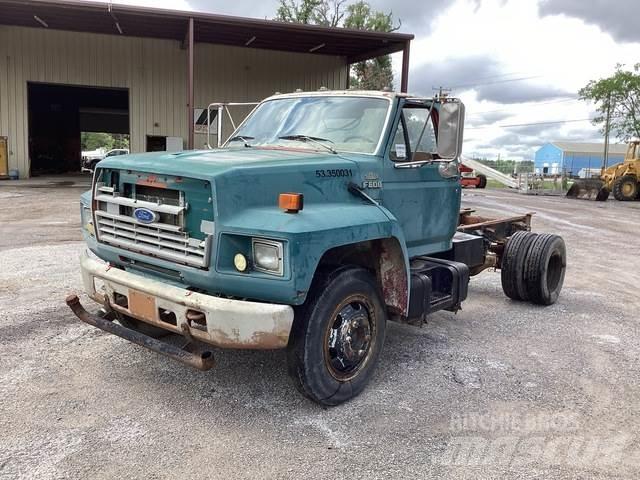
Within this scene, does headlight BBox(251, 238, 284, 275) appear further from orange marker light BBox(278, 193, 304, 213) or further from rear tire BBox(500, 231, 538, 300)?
rear tire BBox(500, 231, 538, 300)

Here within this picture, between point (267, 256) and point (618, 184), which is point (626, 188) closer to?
point (618, 184)

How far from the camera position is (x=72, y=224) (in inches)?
492

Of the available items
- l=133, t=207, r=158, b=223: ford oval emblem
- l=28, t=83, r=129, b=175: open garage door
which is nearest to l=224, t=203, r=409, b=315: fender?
l=133, t=207, r=158, b=223: ford oval emblem

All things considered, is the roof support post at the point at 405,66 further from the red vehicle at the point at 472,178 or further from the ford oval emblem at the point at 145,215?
the ford oval emblem at the point at 145,215

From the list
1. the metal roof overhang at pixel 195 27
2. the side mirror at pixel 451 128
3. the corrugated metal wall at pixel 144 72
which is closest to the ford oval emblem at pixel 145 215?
the side mirror at pixel 451 128

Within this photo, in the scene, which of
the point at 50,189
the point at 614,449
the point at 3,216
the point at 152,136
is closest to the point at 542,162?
the point at 152,136

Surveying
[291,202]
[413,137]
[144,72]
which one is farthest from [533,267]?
[144,72]

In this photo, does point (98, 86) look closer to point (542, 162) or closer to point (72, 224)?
point (72, 224)

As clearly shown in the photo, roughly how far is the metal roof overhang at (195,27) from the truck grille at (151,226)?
17602 mm

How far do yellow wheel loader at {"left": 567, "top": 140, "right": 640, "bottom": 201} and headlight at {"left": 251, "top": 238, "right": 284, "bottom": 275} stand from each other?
26.8m

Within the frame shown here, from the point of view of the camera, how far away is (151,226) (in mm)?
3955

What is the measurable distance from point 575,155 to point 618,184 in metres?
55.7

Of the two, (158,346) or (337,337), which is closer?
(158,346)

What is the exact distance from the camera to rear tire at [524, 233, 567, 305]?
22.1 feet
